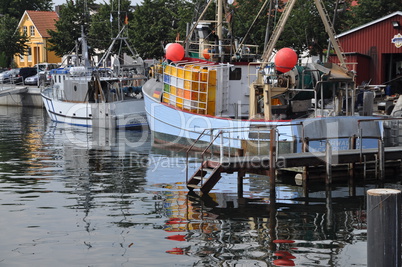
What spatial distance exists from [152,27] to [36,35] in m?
32.5

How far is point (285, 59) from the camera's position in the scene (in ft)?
79.3

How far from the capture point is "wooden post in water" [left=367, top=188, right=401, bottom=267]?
9.60m

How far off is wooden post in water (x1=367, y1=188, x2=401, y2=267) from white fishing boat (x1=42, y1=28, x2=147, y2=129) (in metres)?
30.1

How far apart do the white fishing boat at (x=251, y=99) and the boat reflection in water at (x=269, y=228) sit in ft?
7.78

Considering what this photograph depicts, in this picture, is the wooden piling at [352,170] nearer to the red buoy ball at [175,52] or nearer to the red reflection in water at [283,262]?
the red reflection in water at [283,262]

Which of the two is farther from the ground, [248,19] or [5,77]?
[248,19]

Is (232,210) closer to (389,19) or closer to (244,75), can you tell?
(244,75)

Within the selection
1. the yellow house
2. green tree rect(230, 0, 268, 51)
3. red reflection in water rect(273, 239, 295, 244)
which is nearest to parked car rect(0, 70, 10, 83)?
the yellow house

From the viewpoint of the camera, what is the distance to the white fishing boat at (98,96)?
39.3 meters

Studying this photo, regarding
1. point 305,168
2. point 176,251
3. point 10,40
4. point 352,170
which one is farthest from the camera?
point 10,40

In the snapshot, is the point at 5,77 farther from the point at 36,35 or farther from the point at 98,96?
the point at 98,96

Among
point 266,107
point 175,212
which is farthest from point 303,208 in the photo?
point 266,107

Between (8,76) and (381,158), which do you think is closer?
(381,158)

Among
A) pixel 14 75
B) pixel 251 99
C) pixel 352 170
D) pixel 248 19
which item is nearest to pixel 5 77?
pixel 14 75
